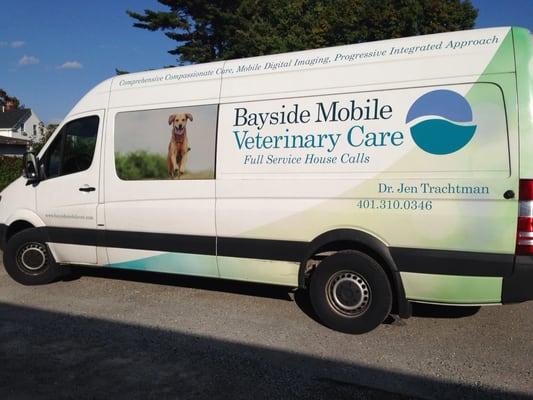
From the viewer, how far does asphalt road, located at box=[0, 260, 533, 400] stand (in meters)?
3.72

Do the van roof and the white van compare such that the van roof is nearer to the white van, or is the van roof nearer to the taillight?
the white van

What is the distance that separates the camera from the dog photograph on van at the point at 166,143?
5.35 meters

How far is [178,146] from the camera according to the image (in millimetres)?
5504

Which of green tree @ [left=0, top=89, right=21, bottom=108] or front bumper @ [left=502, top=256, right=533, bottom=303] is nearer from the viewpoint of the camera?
front bumper @ [left=502, top=256, right=533, bottom=303]

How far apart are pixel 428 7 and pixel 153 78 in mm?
23724

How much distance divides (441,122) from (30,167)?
473cm

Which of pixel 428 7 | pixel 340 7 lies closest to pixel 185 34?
pixel 340 7

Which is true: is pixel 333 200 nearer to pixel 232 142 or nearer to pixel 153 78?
pixel 232 142

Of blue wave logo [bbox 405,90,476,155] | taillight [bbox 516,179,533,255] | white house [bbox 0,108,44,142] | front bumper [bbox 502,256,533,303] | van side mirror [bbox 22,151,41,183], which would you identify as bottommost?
front bumper [bbox 502,256,533,303]

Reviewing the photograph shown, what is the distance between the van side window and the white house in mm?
55860

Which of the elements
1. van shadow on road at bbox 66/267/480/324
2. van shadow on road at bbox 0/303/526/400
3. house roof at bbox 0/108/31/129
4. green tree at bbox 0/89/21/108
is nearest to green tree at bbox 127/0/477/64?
van shadow on road at bbox 66/267/480/324

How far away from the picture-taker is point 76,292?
6270 mm

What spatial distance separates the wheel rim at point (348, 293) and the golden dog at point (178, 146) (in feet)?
6.32

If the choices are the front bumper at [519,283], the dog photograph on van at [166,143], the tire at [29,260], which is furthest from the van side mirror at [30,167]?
the front bumper at [519,283]
